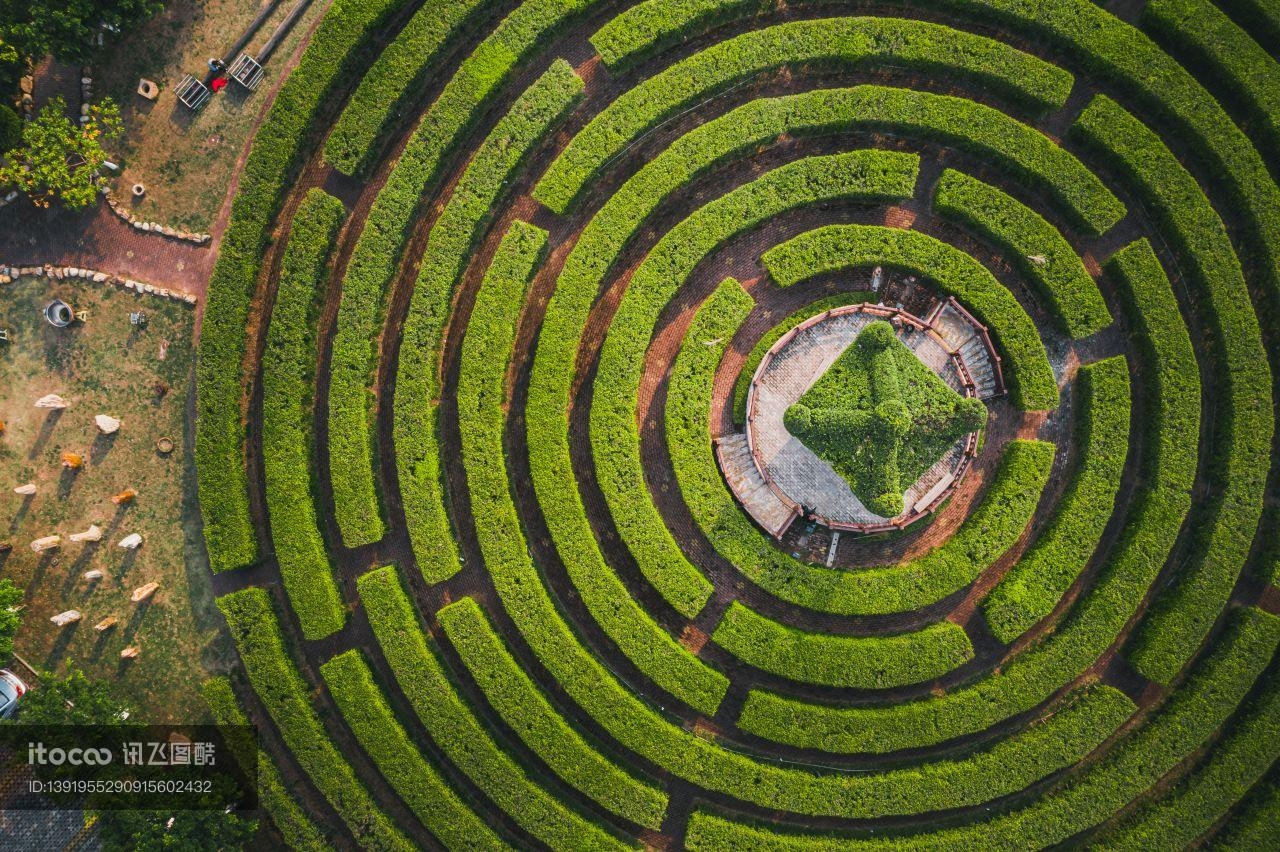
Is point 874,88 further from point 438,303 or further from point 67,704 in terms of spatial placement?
point 67,704

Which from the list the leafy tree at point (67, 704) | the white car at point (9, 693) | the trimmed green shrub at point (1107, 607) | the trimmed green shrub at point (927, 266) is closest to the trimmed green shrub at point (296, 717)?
the leafy tree at point (67, 704)

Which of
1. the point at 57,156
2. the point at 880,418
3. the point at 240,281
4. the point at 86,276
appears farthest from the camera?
the point at 86,276

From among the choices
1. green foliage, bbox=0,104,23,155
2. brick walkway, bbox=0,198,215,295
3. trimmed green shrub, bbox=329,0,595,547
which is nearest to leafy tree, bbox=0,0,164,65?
green foliage, bbox=0,104,23,155

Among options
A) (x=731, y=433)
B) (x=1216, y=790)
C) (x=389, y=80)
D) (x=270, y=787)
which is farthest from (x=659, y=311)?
(x=1216, y=790)

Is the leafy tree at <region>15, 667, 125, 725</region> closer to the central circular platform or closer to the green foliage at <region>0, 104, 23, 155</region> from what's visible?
the green foliage at <region>0, 104, 23, 155</region>

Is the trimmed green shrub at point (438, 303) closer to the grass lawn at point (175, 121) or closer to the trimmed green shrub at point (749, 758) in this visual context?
the trimmed green shrub at point (749, 758)

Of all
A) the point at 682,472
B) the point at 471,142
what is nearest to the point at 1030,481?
the point at 682,472
